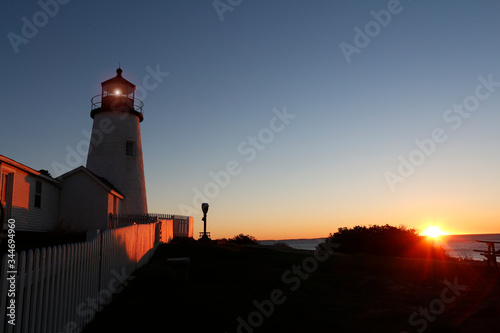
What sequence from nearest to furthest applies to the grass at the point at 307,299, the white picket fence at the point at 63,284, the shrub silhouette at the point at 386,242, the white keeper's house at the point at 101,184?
the white picket fence at the point at 63,284
the grass at the point at 307,299
the white keeper's house at the point at 101,184
the shrub silhouette at the point at 386,242

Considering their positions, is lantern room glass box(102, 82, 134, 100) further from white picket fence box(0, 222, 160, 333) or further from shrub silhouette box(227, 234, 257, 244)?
white picket fence box(0, 222, 160, 333)

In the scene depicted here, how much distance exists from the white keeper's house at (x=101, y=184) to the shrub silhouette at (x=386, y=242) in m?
11.8

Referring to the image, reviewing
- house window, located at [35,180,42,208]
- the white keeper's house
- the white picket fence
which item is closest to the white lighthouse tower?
the white keeper's house

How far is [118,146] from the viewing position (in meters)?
28.0

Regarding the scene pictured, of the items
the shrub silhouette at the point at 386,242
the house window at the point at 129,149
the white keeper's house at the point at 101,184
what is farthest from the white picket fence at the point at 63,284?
the house window at the point at 129,149

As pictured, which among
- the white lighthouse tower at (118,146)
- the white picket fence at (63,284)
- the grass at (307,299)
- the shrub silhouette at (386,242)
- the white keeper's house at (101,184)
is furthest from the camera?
the white lighthouse tower at (118,146)

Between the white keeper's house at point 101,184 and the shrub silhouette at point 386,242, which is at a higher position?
the white keeper's house at point 101,184

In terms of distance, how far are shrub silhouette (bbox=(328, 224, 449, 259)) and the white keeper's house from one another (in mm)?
11832

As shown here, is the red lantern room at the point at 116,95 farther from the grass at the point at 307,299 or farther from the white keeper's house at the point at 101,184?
the grass at the point at 307,299

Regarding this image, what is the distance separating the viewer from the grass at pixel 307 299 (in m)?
7.26

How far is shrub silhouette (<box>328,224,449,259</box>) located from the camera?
22875mm

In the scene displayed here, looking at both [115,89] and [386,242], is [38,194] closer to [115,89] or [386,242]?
[115,89]

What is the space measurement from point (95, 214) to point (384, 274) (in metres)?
16.7

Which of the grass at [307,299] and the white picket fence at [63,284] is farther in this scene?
the grass at [307,299]
